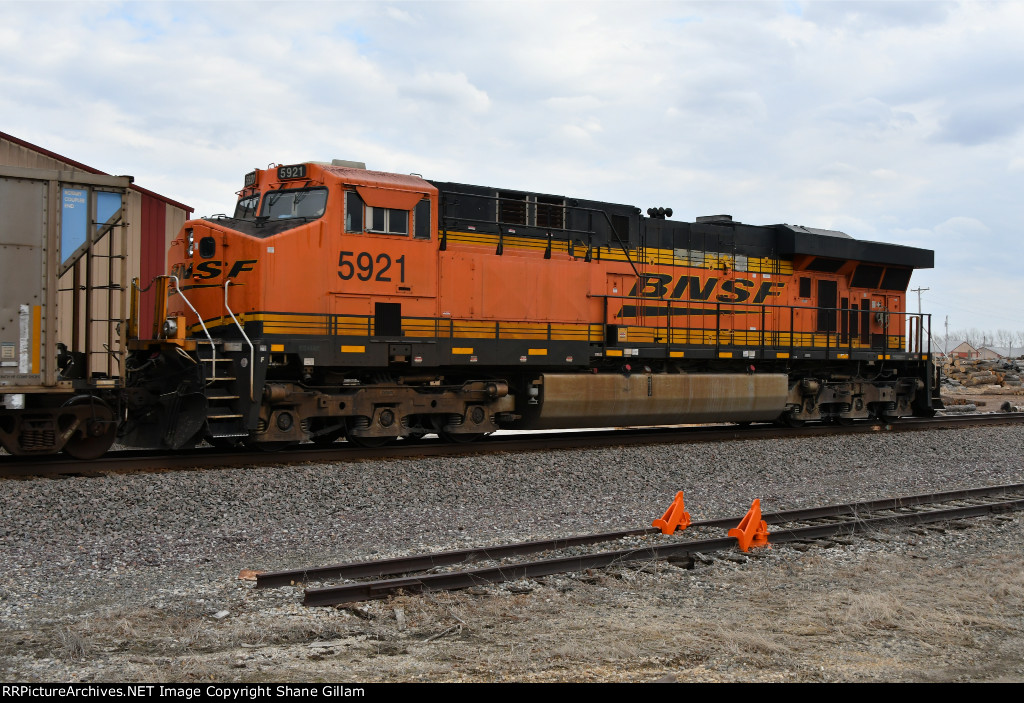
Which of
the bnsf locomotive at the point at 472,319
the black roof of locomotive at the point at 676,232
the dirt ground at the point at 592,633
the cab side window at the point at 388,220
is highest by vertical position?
the black roof of locomotive at the point at 676,232

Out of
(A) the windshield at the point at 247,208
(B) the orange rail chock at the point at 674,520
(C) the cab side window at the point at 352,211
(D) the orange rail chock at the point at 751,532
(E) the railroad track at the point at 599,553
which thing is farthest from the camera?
(A) the windshield at the point at 247,208

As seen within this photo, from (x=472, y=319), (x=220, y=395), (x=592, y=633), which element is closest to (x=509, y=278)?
(x=472, y=319)

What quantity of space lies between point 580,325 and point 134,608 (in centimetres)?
918

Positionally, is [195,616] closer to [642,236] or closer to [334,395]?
[334,395]

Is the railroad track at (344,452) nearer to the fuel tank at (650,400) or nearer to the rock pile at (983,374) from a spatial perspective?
the fuel tank at (650,400)

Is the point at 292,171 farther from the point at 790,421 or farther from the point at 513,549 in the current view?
the point at 790,421

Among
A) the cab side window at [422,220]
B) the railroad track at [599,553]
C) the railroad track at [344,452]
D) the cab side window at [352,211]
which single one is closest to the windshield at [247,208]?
the cab side window at [352,211]

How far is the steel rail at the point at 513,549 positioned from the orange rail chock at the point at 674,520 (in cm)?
9

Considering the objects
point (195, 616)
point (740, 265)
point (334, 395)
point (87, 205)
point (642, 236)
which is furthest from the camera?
point (740, 265)

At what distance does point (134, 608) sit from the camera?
5.05 m

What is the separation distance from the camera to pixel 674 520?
7219mm

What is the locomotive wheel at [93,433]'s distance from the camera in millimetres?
9273

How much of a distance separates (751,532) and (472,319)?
20.5ft
